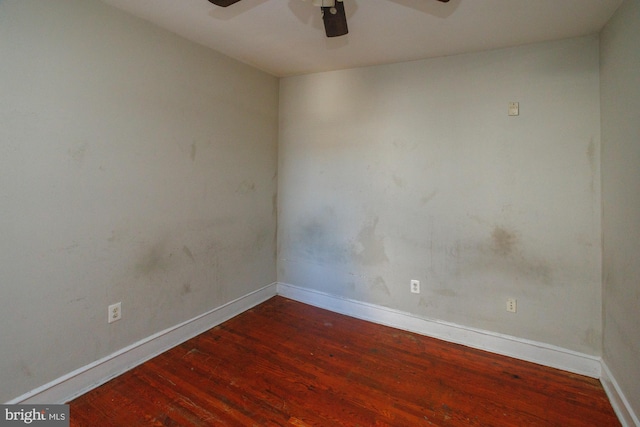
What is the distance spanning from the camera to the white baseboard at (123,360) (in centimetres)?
165

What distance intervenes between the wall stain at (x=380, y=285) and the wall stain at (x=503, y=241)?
0.95 m

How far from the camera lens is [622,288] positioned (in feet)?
5.43

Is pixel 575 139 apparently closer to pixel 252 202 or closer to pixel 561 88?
pixel 561 88

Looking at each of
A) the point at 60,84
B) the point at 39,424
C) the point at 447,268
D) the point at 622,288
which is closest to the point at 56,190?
the point at 60,84

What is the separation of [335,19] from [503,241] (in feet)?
6.36

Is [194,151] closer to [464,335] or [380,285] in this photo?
[380,285]

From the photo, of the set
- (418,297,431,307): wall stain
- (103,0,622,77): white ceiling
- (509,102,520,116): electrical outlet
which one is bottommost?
(418,297,431,307): wall stain

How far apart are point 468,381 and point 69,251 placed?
102 inches

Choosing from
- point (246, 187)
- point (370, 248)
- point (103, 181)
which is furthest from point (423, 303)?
point (103, 181)

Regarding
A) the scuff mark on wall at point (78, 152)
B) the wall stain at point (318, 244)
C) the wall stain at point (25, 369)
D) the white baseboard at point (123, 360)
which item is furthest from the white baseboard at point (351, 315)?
the scuff mark on wall at point (78, 152)

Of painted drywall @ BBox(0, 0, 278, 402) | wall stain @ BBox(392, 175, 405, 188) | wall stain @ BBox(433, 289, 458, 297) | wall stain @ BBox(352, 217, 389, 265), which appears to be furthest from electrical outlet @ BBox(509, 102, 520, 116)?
painted drywall @ BBox(0, 0, 278, 402)

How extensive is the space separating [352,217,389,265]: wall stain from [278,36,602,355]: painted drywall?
10 millimetres

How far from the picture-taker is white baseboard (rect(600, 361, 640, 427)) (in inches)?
59.8

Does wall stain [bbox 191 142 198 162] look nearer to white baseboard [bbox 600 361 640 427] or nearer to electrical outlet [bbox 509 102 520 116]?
electrical outlet [bbox 509 102 520 116]
